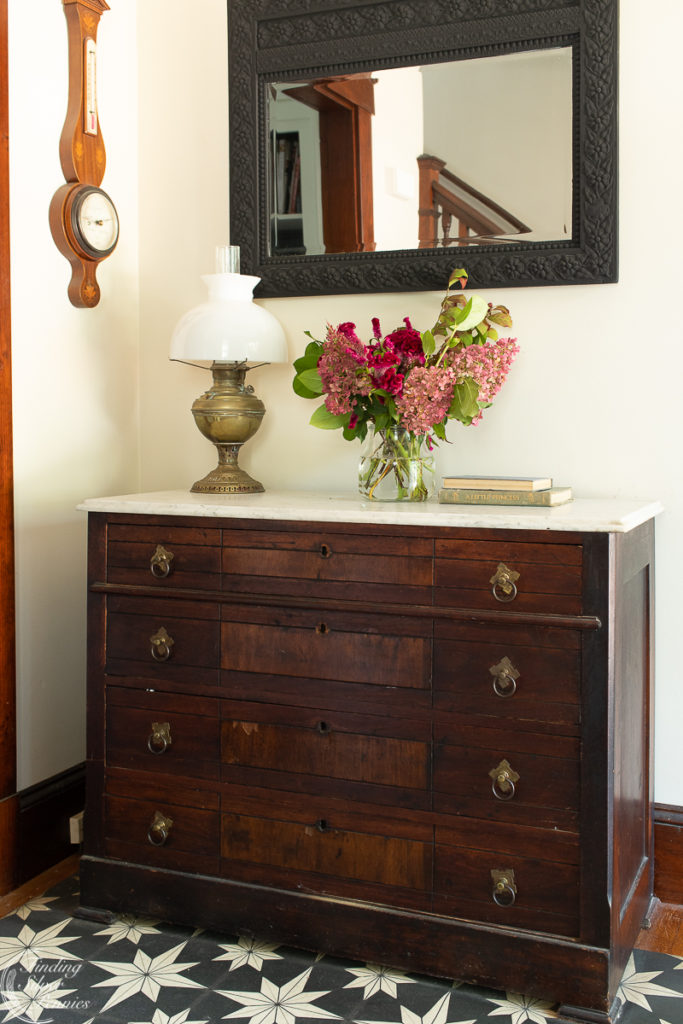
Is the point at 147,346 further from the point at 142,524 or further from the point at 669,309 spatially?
the point at 669,309

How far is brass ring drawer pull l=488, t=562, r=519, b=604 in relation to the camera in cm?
185

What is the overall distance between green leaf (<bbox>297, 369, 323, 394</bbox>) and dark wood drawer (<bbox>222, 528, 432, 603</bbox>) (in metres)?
0.53

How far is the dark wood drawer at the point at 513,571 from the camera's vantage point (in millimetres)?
1811

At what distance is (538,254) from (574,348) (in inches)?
9.4

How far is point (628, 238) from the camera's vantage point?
2254mm

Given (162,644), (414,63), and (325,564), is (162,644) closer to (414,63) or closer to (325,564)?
(325,564)

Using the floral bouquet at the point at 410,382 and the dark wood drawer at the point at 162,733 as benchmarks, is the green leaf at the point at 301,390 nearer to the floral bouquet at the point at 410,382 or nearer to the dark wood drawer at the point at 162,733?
the floral bouquet at the point at 410,382

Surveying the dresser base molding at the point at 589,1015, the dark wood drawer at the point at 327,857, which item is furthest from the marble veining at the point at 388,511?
the dresser base molding at the point at 589,1015

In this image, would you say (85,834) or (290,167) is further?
(290,167)

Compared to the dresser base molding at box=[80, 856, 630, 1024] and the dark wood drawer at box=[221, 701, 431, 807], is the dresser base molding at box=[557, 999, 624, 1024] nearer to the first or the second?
the dresser base molding at box=[80, 856, 630, 1024]

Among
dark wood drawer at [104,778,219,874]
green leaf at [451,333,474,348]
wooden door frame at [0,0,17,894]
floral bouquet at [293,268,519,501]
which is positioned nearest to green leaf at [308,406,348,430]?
floral bouquet at [293,268,519,501]

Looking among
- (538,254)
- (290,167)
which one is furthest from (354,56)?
(538,254)

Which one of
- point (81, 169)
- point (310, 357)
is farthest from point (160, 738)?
point (81, 169)

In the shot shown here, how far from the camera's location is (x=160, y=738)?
7.12 ft
